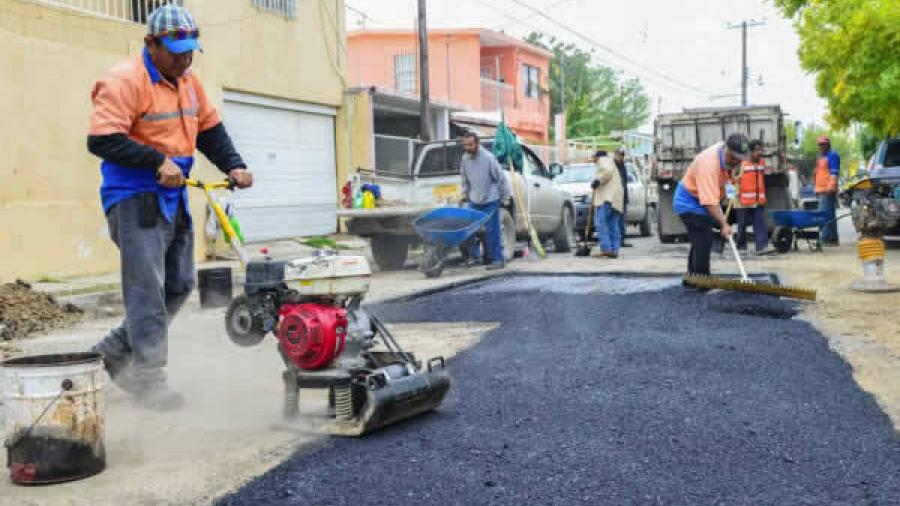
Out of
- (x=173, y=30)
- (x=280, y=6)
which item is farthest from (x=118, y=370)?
(x=280, y=6)

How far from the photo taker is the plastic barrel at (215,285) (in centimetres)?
885

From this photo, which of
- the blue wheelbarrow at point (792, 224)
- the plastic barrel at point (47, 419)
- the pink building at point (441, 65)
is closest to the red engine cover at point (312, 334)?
the plastic barrel at point (47, 419)

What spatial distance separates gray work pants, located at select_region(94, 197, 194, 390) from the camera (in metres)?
4.44

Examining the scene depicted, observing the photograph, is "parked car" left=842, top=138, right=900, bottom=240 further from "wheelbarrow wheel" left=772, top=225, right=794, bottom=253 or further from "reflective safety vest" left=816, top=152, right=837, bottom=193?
"wheelbarrow wheel" left=772, top=225, right=794, bottom=253

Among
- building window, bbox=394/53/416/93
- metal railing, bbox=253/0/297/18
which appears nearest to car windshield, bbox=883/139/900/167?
metal railing, bbox=253/0/297/18

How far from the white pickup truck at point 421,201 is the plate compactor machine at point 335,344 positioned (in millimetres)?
8074

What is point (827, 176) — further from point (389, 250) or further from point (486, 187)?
point (389, 250)

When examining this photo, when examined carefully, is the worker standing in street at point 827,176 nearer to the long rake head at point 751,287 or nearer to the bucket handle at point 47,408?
the long rake head at point 751,287

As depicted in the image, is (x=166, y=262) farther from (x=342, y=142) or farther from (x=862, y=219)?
(x=342, y=142)

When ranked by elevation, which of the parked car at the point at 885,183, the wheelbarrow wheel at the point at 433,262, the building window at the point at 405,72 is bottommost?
the wheelbarrow wheel at the point at 433,262

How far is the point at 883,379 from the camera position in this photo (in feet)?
17.7

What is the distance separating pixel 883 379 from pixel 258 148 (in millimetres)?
13578

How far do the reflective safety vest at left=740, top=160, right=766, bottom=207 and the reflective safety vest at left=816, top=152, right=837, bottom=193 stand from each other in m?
1.63

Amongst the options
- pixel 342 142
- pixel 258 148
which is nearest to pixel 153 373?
pixel 258 148
